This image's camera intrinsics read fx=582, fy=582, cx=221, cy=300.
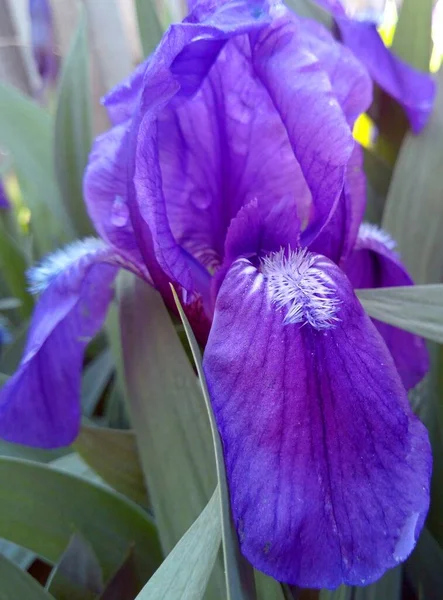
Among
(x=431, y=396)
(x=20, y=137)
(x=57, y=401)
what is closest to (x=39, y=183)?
(x=20, y=137)

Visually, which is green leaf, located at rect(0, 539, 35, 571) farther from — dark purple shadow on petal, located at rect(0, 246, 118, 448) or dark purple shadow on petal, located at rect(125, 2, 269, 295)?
dark purple shadow on petal, located at rect(125, 2, 269, 295)

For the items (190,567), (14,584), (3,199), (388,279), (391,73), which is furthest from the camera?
(3,199)

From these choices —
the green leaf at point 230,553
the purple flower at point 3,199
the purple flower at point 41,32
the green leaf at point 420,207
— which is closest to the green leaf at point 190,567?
the green leaf at point 230,553

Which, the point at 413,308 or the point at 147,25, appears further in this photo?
the point at 147,25

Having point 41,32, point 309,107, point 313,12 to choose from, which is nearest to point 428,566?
point 309,107

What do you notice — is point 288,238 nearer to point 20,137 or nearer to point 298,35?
point 298,35

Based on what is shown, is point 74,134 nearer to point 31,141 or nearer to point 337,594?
point 31,141

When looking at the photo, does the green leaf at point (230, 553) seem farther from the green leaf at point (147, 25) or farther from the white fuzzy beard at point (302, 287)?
the green leaf at point (147, 25)
